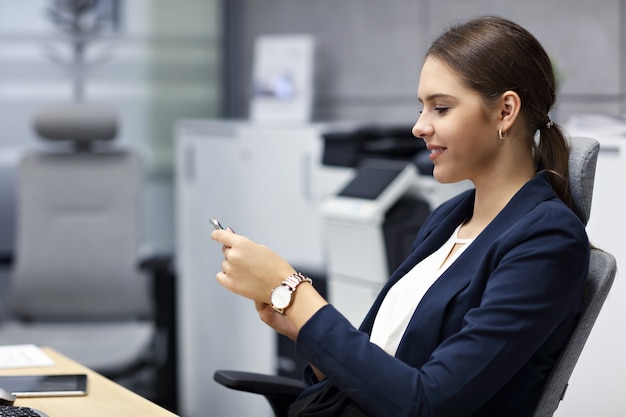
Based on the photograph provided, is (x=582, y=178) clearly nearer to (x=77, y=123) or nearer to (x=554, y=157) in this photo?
(x=554, y=157)

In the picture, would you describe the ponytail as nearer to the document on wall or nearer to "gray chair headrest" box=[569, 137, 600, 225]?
"gray chair headrest" box=[569, 137, 600, 225]

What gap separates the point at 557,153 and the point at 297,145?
6.67 feet

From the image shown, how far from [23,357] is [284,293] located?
0.87 metres

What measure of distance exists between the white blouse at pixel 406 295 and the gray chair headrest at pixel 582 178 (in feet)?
0.63

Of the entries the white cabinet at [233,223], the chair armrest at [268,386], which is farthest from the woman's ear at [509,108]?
the white cabinet at [233,223]

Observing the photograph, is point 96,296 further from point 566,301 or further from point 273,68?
point 566,301

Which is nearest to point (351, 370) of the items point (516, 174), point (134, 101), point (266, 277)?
point (266, 277)

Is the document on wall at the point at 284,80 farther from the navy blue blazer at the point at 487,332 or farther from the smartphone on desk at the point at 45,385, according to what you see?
the navy blue blazer at the point at 487,332

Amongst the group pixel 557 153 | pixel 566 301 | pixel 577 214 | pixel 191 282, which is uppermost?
pixel 557 153

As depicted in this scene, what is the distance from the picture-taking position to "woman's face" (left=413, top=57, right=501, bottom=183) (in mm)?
1608

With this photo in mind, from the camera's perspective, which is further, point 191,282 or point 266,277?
point 191,282

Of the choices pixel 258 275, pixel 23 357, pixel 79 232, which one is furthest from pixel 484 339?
pixel 79 232

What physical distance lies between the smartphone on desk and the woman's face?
0.80 meters

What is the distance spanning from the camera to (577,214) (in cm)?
166
